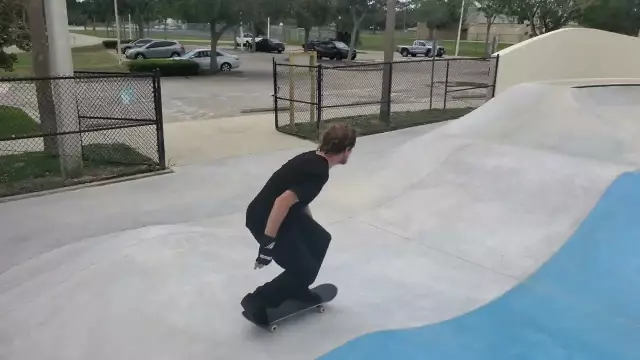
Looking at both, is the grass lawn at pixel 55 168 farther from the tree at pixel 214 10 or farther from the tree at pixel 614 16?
the tree at pixel 614 16

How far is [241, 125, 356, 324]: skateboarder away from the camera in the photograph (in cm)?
355

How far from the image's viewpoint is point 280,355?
12.5 ft

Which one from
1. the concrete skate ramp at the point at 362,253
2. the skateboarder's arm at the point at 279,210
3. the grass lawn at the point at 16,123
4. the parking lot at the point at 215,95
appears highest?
the skateboarder's arm at the point at 279,210

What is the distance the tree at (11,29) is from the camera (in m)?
10.1

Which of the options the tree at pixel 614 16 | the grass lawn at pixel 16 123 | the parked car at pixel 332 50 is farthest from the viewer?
the parked car at pixel 332 50

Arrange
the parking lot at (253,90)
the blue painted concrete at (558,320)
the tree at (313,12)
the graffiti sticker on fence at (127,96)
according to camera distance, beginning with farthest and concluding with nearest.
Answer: the tree at (313,12) → the parking lot at (253,90) → the graffiti sticker on fence at (127,96) → the blue painted concrete at (558,320)

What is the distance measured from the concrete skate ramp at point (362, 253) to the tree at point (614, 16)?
29.0m

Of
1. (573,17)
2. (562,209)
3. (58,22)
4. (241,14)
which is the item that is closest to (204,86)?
(241,14)

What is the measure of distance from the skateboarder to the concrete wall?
1311 centimetres

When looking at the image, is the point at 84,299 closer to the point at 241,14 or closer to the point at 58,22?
the point at 58,22

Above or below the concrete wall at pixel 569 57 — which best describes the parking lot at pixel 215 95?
below

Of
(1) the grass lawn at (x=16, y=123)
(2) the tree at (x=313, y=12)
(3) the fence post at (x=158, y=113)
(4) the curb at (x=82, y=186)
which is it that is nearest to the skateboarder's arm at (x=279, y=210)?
(4) the curb at (x=82, y=186)

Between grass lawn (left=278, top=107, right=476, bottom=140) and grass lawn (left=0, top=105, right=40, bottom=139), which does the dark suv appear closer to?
grass lawn (left=278, top=107, right=476, bottom=140)

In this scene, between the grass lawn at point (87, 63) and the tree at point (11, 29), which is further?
the grass lawn at point (87, 63)
